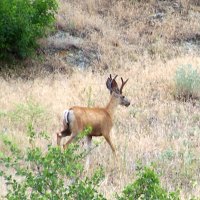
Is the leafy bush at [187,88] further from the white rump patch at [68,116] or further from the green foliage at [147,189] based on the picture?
the green foliage at [147,189]

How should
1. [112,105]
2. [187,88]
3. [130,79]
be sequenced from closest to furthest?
1. [112,105]
2. [187,88]
3. [130,79]

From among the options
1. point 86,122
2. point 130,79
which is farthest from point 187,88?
point 86,122

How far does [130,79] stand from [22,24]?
13.3 feet

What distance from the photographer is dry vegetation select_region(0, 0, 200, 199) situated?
9.56 m

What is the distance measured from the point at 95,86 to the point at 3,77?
351 cm

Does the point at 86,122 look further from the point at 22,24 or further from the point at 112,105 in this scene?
the point at 22,24

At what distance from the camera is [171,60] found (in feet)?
64.5

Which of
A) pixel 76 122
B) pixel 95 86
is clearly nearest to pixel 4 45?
pixel 95 86

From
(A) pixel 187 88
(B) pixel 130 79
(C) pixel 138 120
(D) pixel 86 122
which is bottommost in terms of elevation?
(C) pixel 138 120

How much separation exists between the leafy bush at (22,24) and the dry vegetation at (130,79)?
768 mm

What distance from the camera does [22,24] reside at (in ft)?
60.1

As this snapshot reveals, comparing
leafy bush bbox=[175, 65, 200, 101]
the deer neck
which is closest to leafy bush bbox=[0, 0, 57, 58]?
leafy bush bbox=[175, 65, 200, 101]

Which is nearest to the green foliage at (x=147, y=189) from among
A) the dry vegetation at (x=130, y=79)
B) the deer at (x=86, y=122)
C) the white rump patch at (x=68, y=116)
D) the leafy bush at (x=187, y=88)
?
the dry vegetation at (x=130, y=79)

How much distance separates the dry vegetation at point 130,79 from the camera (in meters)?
9.56
